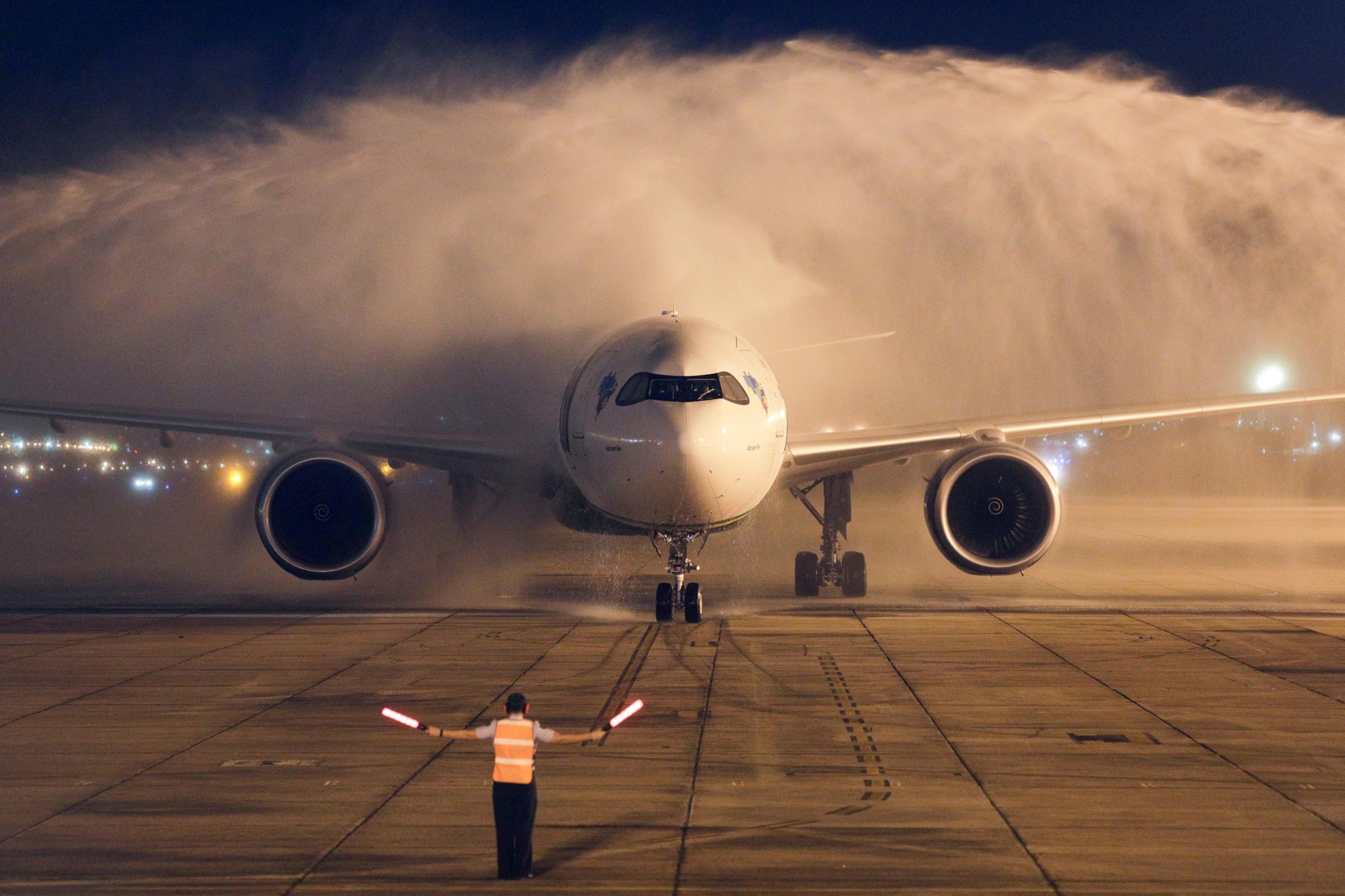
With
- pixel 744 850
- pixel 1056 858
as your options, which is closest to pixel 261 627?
pixel 744 850

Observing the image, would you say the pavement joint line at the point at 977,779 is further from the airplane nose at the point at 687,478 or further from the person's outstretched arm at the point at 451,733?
the person's outstretched arm at the point at 451,733

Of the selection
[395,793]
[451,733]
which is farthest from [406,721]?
[395,793]

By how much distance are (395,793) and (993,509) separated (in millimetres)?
11964

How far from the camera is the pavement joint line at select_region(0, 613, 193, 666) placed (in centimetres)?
1373

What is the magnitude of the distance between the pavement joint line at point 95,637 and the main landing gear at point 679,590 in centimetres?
668

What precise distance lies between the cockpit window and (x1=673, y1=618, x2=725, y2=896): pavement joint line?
9.73 feet

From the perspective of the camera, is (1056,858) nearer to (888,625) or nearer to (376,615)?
(888,625)

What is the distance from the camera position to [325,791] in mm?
8156

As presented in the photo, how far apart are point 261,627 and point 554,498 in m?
5.12

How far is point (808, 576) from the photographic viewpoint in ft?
65.3

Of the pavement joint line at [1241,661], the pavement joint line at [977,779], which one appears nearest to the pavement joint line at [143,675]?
the pavement joint line at [977,779]

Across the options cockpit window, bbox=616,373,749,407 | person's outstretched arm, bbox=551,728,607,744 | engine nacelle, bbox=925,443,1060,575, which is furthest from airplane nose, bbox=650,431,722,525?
person's outstretched arm, bbox=551,728,607,744

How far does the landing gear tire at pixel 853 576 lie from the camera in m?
19.7

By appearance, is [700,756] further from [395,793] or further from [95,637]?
[95,637]
